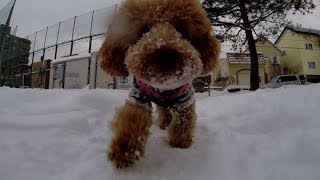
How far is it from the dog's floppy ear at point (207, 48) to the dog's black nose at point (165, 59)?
0.48m

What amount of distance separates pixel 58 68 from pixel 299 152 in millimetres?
15446

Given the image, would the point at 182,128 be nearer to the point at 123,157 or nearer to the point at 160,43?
the point at 123,157

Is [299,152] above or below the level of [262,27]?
below

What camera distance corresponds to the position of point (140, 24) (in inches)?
84.2

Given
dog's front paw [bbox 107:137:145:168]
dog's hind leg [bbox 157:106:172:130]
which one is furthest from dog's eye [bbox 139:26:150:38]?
dog's hind leg [bbox 157:106:172:130]

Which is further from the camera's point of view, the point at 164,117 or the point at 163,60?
the point at 164,117

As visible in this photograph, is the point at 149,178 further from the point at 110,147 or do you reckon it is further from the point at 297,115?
the point at 297,115

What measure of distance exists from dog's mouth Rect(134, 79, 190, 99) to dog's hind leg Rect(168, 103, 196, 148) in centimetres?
18

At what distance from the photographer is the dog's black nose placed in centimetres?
181

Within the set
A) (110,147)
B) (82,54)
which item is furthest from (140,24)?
(82,54)

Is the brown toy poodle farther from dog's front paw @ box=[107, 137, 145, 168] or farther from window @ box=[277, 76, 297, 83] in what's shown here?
window @ box=[277, 76, 297, 83]

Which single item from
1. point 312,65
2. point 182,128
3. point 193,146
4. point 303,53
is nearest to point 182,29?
point 182,128

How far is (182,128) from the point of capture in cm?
244

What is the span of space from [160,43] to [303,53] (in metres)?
38.5
